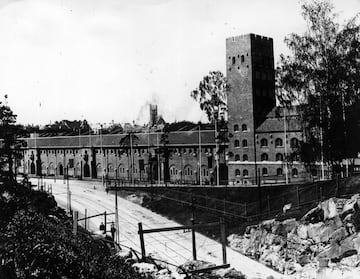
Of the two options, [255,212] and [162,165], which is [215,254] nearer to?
[255,212]

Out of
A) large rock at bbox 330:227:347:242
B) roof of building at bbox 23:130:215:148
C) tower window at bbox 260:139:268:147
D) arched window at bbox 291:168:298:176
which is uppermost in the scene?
roof of building at bbox 23:130:215:148

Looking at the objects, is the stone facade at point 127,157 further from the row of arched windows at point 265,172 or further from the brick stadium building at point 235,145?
the row of arched windows at point 265,172

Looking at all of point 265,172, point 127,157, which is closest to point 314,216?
point 265,172

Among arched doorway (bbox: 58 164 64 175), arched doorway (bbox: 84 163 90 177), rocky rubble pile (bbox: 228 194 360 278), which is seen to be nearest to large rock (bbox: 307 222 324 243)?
rocky rubble pile (bbox: 228 194 360 278)

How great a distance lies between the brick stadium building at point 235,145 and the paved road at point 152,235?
912 centimetres

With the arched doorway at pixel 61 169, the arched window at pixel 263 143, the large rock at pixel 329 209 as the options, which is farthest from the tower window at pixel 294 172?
the arched doorway at pixel 61 169

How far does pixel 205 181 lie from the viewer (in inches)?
2085

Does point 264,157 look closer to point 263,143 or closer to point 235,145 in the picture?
point 263,143

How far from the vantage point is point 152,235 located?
1371 inches

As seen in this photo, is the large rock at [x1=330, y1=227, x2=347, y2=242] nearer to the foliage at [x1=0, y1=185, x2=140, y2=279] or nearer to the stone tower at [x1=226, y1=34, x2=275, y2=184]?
the foliage at [x1=0, y1=185, x2=140, y2=279]

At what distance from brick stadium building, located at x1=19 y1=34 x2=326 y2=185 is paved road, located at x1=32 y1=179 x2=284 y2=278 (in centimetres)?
912

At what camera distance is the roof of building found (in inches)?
2163

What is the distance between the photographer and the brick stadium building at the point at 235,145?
153 feet

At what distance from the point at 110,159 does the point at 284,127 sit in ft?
85.7
